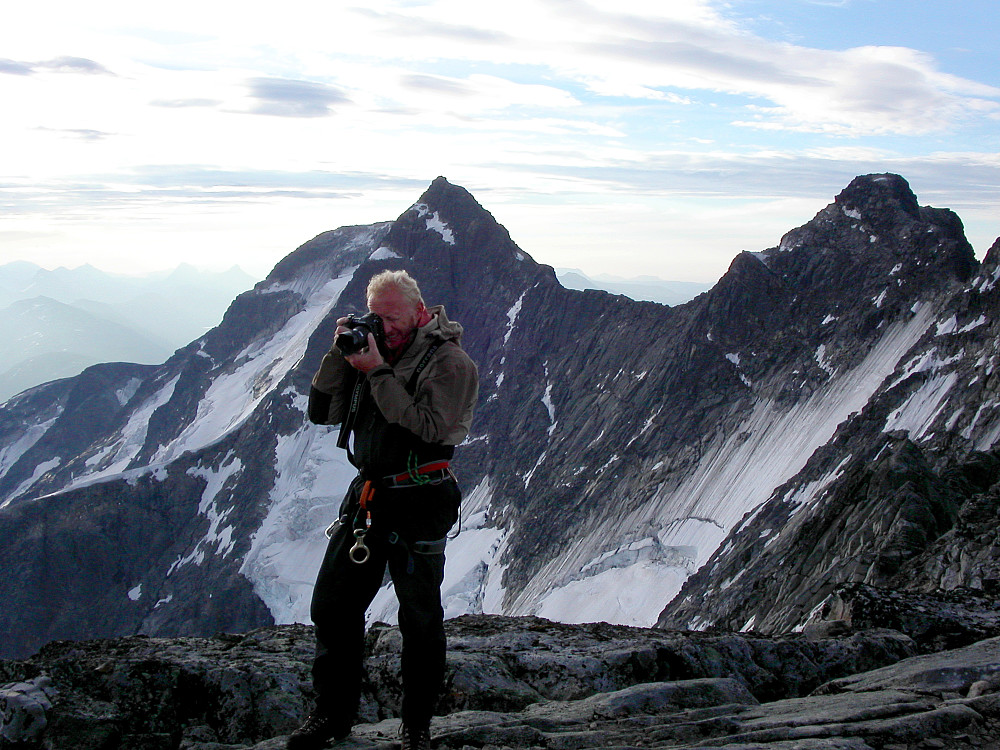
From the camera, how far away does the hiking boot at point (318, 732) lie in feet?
24.4

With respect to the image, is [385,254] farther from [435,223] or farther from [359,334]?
[359,334]

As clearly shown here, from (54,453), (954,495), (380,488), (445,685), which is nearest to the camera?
(380,488)

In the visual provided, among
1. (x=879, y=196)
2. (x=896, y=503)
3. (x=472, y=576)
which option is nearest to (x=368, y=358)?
(x=896, y=503)

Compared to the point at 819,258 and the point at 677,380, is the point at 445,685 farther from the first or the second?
the point at 819,258

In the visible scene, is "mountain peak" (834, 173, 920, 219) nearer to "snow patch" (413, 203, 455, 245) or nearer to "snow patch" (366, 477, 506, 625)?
"snow patch" (366, 477, 506, 625)

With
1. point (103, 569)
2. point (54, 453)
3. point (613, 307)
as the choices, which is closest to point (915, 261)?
point (613, 307)

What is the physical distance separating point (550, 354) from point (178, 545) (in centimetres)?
5521

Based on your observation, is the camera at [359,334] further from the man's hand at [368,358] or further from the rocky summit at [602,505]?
the rocky summit at [602,505]

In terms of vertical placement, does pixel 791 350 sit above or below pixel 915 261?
below

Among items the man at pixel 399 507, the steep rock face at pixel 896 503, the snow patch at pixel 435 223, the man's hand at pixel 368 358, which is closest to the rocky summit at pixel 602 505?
the steep rock face at pixel 896 503

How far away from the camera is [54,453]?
16500cm

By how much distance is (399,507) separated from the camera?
300 inches

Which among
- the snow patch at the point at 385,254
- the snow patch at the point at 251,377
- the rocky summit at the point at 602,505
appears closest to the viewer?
the rocky summit at the point at 602,505

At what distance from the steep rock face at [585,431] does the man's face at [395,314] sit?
27.0 m
